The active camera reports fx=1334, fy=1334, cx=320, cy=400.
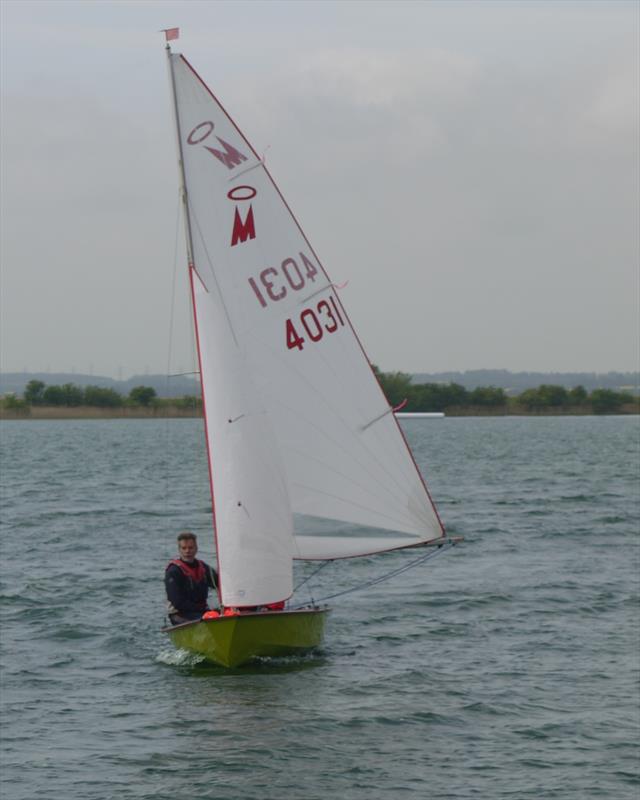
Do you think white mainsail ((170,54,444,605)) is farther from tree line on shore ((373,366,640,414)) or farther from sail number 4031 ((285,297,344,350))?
tree line on shore ((373,366,640,414))

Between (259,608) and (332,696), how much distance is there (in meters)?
1.46

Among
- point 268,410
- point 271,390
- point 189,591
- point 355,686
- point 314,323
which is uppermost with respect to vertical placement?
point 314,323

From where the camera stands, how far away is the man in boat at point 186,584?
16219mm

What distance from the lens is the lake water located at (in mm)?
12328

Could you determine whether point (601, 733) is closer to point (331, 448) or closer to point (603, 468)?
point (331, 448)

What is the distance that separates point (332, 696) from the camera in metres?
15.0

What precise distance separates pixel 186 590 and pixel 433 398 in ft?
505

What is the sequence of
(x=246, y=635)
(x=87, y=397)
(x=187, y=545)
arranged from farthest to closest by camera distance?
(x=87, y=397)
(x=187, y=545)
(x=246, y=635)

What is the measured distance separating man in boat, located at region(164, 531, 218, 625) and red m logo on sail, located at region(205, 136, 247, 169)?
4.47 m

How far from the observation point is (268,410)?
15.9 meters

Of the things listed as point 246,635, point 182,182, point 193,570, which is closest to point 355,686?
point 246,635

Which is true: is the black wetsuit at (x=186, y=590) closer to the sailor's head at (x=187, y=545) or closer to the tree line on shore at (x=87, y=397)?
the sailor's head at (x=187, y=545)

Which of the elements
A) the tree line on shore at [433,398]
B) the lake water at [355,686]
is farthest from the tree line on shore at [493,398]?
the lake water at [355,686]

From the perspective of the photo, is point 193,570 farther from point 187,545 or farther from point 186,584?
point 187,545
